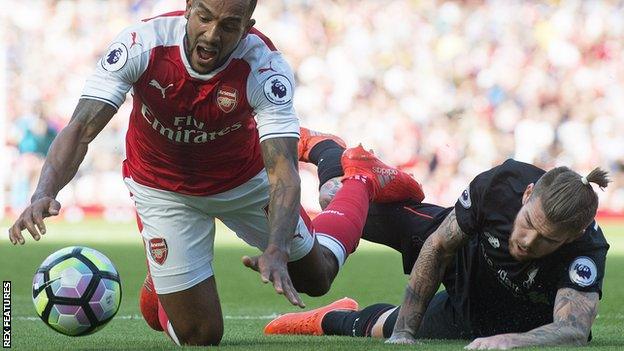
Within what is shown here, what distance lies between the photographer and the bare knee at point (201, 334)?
6168 millimetres

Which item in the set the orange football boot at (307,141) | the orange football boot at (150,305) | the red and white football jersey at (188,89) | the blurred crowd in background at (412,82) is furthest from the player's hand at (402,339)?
the blurred crowd in background at (412,82)

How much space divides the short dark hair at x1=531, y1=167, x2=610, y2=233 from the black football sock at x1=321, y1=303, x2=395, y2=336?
1.77 meters

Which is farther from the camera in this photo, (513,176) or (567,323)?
(513,176)

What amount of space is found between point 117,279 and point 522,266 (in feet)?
7.26

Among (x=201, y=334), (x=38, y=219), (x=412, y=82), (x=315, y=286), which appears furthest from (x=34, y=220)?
(x=412, y=82)

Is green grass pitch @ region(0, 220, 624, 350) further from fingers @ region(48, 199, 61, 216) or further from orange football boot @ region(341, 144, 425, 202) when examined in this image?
fingers @ region(48, 199, 61, 216)

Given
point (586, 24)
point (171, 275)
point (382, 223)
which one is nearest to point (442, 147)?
point (586, 24)

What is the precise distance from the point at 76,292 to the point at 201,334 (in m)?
0.69

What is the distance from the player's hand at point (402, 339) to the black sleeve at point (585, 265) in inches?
32.3

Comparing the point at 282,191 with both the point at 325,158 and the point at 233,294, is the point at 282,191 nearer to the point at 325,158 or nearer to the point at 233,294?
the point at 325,158

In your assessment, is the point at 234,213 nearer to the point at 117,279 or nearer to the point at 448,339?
the point at 117,279

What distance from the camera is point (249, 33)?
582cm

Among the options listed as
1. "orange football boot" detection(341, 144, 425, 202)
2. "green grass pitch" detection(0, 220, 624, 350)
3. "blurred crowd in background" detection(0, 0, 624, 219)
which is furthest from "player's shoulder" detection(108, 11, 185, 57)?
"blurred crowd in background" detection(0, 0, 624, 219)

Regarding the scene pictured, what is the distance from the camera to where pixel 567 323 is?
5.35 metres
